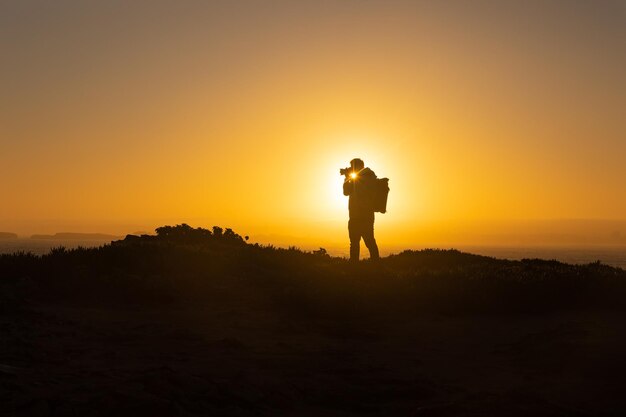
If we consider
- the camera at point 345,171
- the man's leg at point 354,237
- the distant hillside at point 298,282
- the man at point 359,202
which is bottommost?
the distant hillside at point 298,282

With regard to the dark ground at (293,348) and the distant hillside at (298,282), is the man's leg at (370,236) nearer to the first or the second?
the distant hillside at (298,282)

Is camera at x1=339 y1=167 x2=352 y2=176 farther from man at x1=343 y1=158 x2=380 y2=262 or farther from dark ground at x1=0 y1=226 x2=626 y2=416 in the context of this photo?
dark ground at x1=0 y1=226 x2=626 y2=416

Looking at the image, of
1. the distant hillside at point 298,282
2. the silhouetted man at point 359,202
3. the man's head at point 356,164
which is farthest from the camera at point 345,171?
the distant hillside at point 298,282

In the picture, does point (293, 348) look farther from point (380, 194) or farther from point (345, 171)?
point (380, 194)

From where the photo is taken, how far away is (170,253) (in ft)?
59.4

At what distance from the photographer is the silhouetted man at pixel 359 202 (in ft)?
63.5

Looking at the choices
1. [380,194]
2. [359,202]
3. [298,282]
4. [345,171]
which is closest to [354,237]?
[359,202]

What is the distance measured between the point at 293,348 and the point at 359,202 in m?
10.1

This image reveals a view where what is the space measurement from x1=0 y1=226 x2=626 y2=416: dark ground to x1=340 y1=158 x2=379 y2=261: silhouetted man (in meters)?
2.58

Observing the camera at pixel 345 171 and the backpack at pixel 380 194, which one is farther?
the backpack at pixel 380 194

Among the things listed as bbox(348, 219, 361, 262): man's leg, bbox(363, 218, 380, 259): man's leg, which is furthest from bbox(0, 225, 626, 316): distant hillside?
bbox(363, 218, 380, 259): man's leg

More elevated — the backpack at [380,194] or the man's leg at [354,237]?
the backpack at [380,194]

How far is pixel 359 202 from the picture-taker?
19.3 meters

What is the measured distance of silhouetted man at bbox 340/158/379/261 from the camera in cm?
1934
